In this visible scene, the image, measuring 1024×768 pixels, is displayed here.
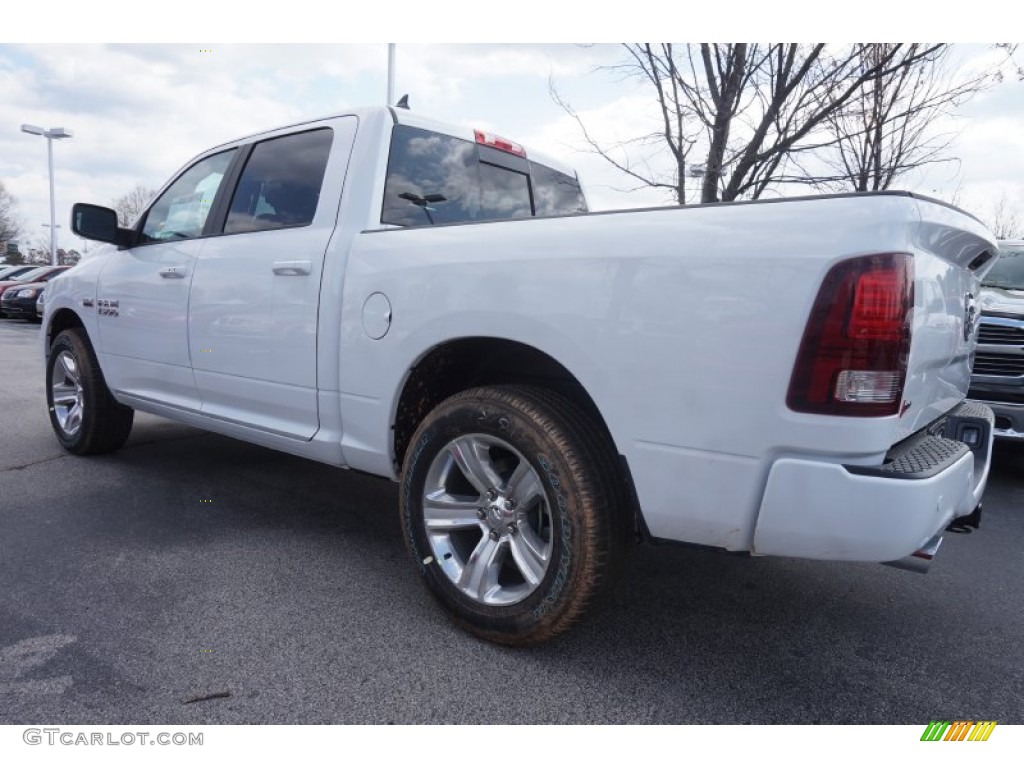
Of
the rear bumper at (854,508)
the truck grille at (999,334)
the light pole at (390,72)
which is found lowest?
the rear bumper at (854,508)

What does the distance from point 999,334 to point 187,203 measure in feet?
17.2

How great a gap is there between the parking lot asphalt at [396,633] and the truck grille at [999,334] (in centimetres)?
157

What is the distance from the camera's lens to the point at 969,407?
2760mm

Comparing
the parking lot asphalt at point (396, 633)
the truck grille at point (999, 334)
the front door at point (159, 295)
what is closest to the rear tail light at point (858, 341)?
the parking lot asphalt at point (396, 633)

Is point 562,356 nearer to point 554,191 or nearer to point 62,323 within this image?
point 554,191

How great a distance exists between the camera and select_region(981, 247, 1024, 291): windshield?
5747 mm

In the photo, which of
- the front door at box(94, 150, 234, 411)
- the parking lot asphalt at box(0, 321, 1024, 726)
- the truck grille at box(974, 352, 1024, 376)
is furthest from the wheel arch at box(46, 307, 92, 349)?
the truck grille at box(974, 352, 1024, 376)

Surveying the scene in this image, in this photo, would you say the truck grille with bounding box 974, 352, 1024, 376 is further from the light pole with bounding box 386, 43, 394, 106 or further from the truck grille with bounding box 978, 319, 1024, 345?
the light pole with bounding box 386, 43, 394, 106

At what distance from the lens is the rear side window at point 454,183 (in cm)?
310

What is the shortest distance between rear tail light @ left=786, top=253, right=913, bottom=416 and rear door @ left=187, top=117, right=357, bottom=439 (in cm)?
193

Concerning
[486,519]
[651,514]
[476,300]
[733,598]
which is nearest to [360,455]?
[486,519]

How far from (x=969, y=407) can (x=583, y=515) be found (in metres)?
1.70

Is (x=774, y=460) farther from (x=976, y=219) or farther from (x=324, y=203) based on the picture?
(x=324, y=203)

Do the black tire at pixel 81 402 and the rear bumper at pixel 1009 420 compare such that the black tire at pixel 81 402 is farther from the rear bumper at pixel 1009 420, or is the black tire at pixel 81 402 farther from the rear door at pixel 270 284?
the rear bumper at pixel 1009 420
